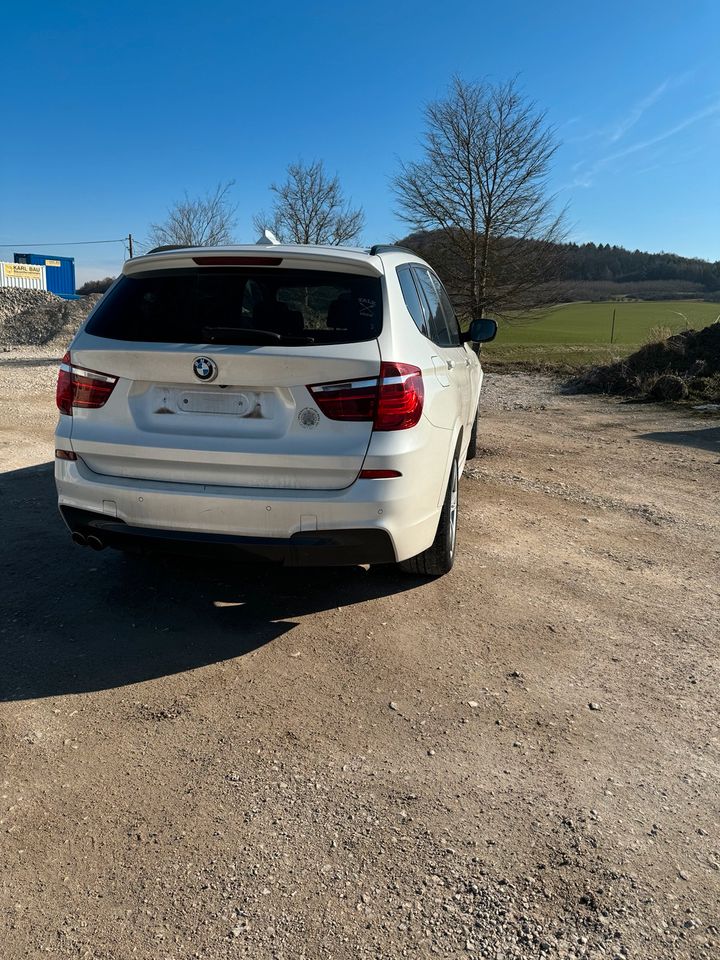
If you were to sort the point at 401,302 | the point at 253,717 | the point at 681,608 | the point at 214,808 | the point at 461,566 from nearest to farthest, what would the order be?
the point at 214,808 → the point at 253,717 → the point at 401,302 → the point at 681,608 → the point at 461,566

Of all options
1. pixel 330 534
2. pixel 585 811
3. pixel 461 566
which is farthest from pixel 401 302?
pixel 585 811

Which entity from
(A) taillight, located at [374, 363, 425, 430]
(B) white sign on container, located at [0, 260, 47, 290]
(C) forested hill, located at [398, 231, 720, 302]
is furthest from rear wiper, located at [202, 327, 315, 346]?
(C) forested hill, located at [398, 231, 720, 302]

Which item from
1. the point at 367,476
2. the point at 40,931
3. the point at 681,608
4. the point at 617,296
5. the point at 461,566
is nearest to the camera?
the point at 40,931

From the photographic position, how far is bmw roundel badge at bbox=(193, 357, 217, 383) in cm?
318

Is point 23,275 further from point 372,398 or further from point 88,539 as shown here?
point 372,398

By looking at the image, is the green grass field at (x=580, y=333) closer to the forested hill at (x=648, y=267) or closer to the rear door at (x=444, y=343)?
the rear door at (x=444, y=343)

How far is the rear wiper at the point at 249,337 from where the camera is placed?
10.5 feet

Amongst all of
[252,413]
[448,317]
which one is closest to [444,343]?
[448,317]

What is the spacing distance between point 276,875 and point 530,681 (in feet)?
5.06

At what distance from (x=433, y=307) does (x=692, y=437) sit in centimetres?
654

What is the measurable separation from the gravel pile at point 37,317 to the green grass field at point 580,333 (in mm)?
14044

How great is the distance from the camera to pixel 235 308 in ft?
11.7

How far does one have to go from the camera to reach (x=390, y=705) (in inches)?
119

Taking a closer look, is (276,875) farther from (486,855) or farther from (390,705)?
(390,705)
